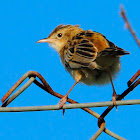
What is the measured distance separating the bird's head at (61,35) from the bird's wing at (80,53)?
54cm

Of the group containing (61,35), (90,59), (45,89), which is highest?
(61,35)

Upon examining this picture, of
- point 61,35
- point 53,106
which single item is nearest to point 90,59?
point 61,35

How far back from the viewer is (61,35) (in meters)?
5.91

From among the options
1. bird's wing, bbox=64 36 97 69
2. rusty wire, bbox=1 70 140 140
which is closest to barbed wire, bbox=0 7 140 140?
rusty wire, bbox=1 70 140 140

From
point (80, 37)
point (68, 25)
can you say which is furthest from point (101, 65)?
point (68, 25)

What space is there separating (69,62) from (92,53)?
29.1 inches

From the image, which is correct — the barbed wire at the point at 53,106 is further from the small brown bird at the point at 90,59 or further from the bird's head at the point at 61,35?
the bird's head at the point at 61,35

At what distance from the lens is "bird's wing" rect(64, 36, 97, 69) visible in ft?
14.1

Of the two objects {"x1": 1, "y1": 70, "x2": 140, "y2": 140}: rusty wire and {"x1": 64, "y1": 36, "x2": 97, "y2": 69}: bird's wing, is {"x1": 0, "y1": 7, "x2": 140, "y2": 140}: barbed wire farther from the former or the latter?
{"x1": 64, "y1": 36, "x2": 97, "y2": 69}: bird's wing

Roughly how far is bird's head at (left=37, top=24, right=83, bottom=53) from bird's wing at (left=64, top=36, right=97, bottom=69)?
0.54 metres

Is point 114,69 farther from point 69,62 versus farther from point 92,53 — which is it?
point 69,62

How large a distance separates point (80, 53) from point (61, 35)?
4.60ft

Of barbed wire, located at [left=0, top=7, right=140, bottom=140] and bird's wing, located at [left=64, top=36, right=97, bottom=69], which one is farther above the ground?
bird's wing, located at [left=64, top=36, right=97, bottom=69]

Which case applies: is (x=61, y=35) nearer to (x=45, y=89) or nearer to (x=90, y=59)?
(x=90, y=59)
